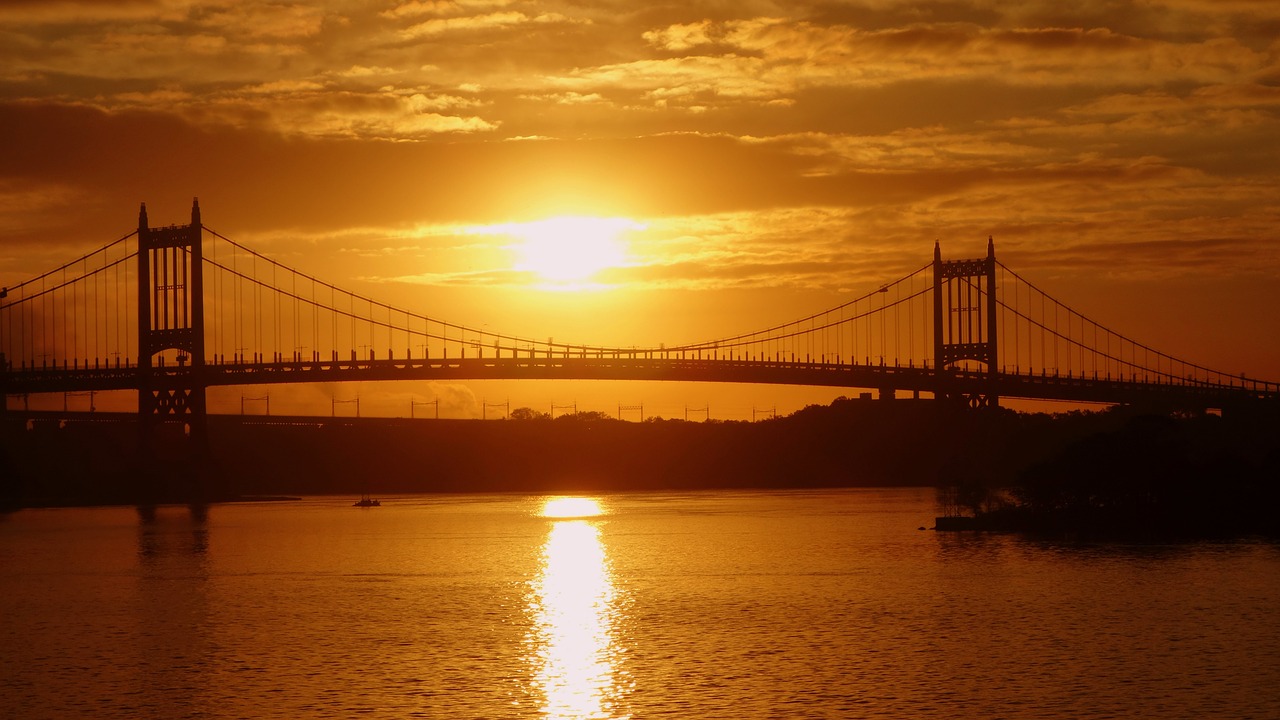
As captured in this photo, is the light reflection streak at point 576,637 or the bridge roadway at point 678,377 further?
the bridge roadway at point 678,377

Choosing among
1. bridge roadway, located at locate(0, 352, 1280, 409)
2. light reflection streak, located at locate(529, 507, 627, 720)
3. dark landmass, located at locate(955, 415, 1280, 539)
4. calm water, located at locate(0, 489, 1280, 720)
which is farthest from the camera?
bridge roadway, located at locate(0, 352, 1280, 409)

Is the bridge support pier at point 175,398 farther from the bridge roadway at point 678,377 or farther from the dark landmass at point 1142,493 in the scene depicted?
the dark landmass at point 1142,493

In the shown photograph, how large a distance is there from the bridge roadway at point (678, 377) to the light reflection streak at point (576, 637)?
141 feet

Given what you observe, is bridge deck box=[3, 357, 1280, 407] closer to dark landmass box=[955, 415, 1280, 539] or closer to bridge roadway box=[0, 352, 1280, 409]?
bridge roadway box=[0, 352, 1280, 409]

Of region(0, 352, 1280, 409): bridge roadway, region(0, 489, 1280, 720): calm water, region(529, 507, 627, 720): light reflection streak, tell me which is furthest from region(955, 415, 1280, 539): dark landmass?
region(0, 352, 1280, 409): bridge roadway

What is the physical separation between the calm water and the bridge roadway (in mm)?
34133

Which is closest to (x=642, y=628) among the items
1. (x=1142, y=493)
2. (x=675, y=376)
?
(x=1142, y=493)

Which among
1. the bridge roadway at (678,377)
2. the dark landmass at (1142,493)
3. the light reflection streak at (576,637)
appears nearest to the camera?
the light reflection streak at (576,637)

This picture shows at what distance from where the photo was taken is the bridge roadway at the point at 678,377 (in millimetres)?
95438

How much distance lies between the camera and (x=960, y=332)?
11519 centimetres

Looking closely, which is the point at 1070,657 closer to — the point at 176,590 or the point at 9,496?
the point at 176,590

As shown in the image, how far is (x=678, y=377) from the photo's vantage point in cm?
10438

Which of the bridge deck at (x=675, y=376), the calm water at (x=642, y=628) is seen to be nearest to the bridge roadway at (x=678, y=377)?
the bridge deck at (x=675, y=376)

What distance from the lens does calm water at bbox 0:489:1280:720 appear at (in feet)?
86.5
